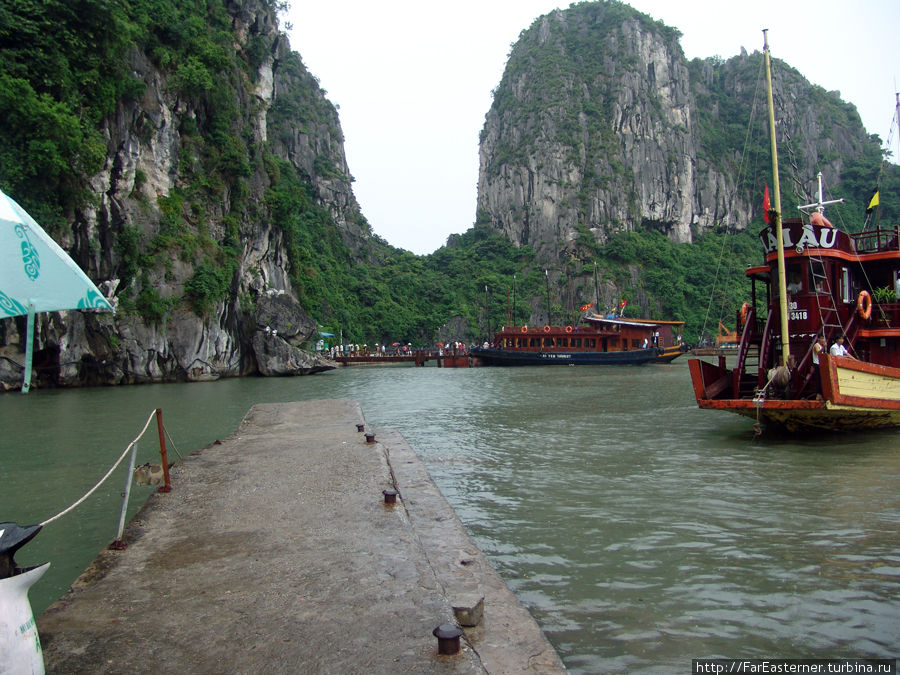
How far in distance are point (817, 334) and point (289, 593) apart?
37.1ft

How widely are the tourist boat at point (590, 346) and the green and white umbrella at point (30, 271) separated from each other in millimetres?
40206

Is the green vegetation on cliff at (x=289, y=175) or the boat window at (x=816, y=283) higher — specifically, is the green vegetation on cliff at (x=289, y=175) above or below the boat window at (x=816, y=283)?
above

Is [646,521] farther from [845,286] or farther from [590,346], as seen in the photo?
[590,346]

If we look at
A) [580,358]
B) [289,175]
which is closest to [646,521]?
[580,358]

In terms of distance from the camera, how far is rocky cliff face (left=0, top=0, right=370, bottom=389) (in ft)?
88.8

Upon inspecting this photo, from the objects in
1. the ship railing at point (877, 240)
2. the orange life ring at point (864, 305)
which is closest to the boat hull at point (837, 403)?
the orange life ring at point (864, 305)

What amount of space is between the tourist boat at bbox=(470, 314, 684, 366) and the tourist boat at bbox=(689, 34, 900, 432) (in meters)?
28.5

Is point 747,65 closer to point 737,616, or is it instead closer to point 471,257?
point 471,257

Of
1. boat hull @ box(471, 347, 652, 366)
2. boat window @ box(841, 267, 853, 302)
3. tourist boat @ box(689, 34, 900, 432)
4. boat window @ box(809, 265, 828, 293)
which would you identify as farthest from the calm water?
boat hull @ box(471, 347, 652, 366)

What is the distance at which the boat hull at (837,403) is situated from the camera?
1029 centimetres

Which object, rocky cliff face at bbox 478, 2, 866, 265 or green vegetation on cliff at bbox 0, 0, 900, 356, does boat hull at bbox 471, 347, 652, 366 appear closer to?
green vegetation on cliff at bbox 0, 0, 900, 356

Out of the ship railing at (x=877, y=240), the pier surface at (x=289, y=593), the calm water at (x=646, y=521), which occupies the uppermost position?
the ship railing at (x=877, y=240)

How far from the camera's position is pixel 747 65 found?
96.2m

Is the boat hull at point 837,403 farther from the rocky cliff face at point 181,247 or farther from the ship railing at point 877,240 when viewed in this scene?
the rocky cliff face at point 181,247
